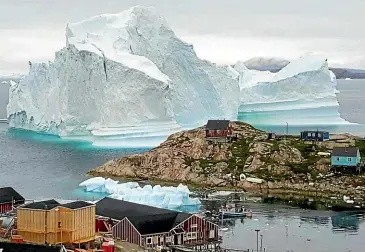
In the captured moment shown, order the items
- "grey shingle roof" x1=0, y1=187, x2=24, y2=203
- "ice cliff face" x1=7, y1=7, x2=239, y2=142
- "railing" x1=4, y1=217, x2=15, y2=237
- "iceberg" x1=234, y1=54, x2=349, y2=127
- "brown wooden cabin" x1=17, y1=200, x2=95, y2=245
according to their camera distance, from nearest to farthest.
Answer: "brown wooden cabin" x1=17, y1=200, x2=95, y2=245 < "railing" x1=4, y1=217, x2=15, y2=237 < "grey shingle roof" x1=0, y1=187, x2=24, y2=203 < "ice cliff face" x1=7, y1=7, x2=239, y2=142 < "iceberg" x1=234, y1=54, x2=349, y2=127

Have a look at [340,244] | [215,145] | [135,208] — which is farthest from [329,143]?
[135,208]

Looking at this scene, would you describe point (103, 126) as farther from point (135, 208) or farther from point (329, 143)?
point (135, 208)

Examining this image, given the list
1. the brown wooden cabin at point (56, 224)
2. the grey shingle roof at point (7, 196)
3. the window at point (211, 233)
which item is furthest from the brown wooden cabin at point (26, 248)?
the grey shingle roof at point (7, 196)

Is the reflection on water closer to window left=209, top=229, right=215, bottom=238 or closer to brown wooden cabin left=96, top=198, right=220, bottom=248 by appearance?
window left=209, top=229, right=215, bottom=238

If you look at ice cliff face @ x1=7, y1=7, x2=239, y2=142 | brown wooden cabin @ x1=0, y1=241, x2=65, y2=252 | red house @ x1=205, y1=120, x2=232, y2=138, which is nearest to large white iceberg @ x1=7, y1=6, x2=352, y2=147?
ice cliff face @ x1=7, y1=7, x2=239, y2=142

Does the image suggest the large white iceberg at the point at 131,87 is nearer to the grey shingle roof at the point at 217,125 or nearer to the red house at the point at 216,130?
the grey shingle roof at the point at 217,125

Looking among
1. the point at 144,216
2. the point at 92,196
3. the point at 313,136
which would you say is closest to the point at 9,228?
the point at 144,216
